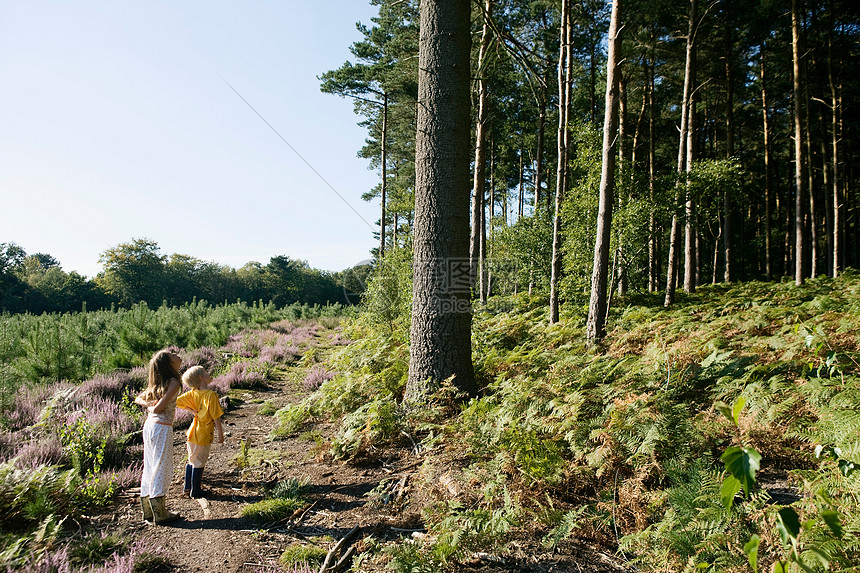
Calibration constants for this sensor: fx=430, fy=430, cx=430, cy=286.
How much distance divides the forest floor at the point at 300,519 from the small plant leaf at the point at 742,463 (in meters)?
1.90

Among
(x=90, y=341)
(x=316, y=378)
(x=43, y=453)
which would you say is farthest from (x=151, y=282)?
(x=43, y=453)

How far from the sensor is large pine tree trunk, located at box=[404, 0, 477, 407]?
5312mm

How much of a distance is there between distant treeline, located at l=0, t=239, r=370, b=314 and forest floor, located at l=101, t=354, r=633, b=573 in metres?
16.8

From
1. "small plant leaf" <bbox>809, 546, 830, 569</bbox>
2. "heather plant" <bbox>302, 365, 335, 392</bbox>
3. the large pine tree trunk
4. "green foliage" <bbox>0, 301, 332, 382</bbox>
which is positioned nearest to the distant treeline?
"green foliage" <bbox>0, 301, 332, 382</bbox>

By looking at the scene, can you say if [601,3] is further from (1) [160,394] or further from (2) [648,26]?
(1) [160,394]

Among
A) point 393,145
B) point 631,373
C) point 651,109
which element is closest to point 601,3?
point 651,109

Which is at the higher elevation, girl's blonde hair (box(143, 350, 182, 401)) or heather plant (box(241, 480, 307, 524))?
girl's blonde hair (box(143, 350, 182, 401))

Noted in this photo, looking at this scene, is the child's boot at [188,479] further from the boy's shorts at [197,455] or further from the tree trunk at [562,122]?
the tree trunk at [562,122]

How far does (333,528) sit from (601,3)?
19.7 m

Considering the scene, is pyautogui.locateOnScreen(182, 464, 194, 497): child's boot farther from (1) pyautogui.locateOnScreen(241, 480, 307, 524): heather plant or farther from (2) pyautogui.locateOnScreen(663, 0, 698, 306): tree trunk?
(2) pyautogui.locateOnScreen(663, 0, 698, 306): tree trunk

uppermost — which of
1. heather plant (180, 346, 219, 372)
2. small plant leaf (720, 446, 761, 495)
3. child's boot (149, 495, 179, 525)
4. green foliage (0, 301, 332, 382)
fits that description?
small plant leaf (720, 446, 761, 495)

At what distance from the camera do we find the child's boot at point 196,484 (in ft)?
14.0

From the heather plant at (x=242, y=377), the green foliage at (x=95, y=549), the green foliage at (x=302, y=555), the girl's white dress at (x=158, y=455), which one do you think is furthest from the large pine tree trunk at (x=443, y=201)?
the heather plant at (x=242, y=377)

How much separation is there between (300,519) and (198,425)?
1.63 m
